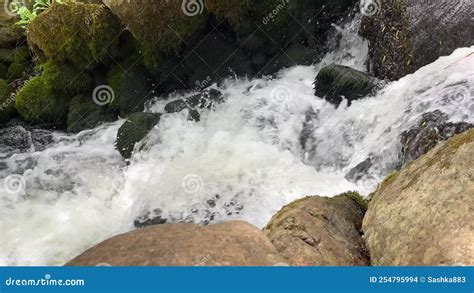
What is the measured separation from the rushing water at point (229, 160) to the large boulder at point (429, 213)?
199 centimetres

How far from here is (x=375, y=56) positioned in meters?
8.43

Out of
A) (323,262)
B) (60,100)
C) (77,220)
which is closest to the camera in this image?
(323,262)

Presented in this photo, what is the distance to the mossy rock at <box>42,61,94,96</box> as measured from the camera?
9844mm

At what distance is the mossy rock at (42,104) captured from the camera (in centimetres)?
1009

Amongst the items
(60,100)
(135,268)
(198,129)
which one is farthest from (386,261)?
(60,100)

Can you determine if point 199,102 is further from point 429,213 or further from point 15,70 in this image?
point 429,213

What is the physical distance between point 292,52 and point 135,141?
389 cm

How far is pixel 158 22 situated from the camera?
8906 millimetres

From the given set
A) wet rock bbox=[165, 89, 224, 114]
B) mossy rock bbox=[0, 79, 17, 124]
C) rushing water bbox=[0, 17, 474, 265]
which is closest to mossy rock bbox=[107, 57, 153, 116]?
rushing water bbox=[0, 17, 474, 265]

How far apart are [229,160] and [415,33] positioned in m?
3.96

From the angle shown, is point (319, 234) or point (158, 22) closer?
point (319, 234)

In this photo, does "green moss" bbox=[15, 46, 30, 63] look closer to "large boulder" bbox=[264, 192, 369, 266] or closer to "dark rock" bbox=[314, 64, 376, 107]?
"dark rock" bbox=[314, 64, 376, 107]

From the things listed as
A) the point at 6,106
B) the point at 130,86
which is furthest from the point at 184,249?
the point at 6,106

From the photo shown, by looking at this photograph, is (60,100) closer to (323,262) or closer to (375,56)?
(375,56)
